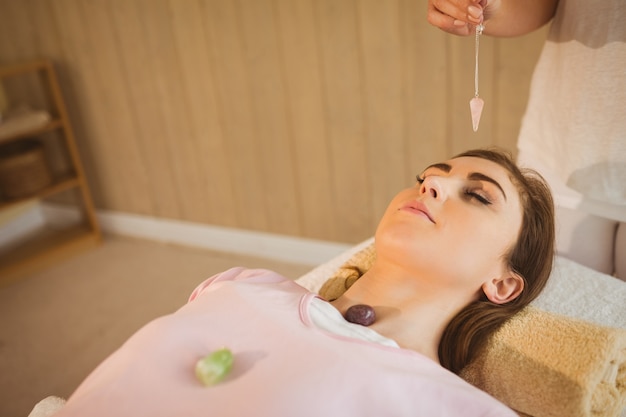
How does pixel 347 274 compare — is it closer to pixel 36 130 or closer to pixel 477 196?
pixel 477 196

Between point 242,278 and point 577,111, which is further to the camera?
A: point 577,111

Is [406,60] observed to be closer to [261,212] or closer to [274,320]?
[261,212]

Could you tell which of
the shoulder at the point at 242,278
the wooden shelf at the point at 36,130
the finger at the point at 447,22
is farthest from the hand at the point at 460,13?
the wooden shelf at the point at 36,130

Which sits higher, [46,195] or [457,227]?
[457,227]

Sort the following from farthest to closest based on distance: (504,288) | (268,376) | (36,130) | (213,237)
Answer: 1. (213,237)
2. (36,130)
3. (504,288)
4. (268,376)

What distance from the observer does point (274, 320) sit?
106 cm

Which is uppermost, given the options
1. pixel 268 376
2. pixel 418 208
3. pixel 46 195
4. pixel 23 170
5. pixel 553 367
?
pixel 418 208

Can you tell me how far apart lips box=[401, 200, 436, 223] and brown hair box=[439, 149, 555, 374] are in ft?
0.59

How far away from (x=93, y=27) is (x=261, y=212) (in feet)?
3.77

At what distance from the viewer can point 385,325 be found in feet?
3.84

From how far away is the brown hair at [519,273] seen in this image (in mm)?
1217

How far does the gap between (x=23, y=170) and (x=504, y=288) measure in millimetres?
2451

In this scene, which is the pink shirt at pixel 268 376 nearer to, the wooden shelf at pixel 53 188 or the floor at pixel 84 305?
the floor at pixel 84 305

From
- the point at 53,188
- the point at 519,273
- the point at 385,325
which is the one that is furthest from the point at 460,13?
the point at 53,188
